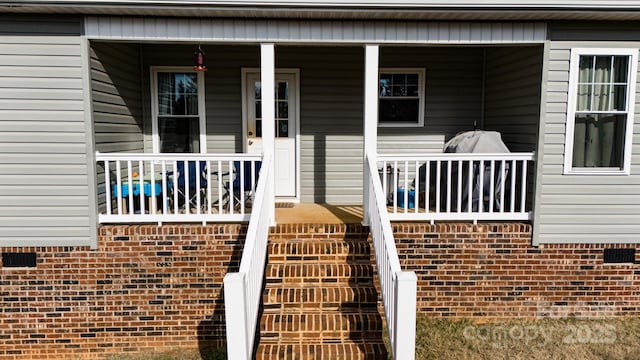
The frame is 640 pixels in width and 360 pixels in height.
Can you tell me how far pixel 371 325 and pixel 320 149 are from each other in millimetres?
3361

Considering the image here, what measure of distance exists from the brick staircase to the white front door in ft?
6.28

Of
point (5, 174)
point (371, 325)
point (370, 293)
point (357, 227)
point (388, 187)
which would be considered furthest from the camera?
point (388, 187)

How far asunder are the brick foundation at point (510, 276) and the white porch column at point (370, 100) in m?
0.90

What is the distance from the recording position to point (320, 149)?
266 inches

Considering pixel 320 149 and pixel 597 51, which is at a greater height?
pixel 597 51

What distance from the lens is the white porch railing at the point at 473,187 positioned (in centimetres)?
491

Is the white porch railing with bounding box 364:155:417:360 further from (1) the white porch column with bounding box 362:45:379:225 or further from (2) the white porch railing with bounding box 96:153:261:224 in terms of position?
(2) the white porch railing with bounding box 96:153:261:224

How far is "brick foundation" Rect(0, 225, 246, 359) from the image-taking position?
4.77 meters

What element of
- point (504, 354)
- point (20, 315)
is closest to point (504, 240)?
point (504, 354)

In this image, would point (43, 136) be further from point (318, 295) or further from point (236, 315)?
point (318, 295)

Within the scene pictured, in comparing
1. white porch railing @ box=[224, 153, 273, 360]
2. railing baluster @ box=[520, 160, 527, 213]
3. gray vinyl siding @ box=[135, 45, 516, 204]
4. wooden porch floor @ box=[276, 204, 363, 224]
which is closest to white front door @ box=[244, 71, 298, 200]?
gray vinyl siding @ box=[135, 45, 516, 204]

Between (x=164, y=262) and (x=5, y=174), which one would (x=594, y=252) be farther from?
(x=5, y=174)

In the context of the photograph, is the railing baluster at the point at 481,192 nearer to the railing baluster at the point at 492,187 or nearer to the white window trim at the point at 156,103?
the railing baluster at the point at 492,187

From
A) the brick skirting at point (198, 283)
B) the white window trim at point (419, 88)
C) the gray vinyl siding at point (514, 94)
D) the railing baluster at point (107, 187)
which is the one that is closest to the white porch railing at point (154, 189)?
the railing baluster at point (107, 187)
